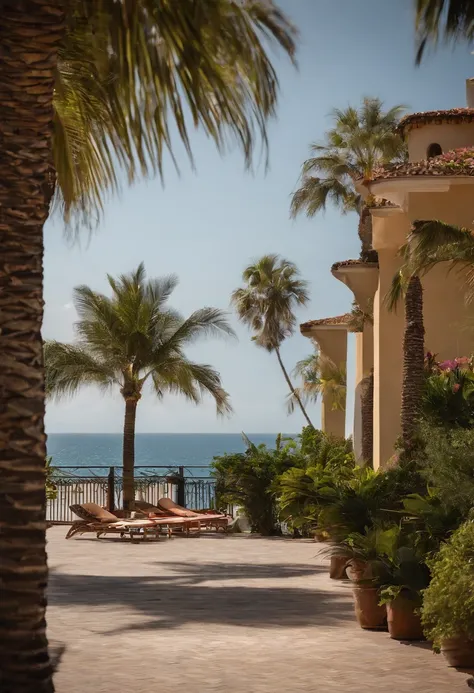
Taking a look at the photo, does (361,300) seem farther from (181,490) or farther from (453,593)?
(453,593)

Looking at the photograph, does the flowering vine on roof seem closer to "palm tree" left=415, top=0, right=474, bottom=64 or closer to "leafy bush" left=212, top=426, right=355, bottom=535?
"leafy bush" left=212, top=426, right=355, bottom=535

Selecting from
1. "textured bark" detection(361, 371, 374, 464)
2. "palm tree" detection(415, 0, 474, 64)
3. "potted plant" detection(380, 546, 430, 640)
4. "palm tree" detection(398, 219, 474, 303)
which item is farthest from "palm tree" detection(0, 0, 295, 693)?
"textured bark" detection(361, 371, 374, 464)

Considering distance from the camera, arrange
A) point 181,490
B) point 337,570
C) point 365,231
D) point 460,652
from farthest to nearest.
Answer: point 365,231
point 181,490
point 337,570
point 460,652

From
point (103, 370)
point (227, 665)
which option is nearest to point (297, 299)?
point (103, 370)

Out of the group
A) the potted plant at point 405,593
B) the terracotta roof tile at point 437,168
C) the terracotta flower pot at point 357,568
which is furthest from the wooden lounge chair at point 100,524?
the potted plant at point 405,593

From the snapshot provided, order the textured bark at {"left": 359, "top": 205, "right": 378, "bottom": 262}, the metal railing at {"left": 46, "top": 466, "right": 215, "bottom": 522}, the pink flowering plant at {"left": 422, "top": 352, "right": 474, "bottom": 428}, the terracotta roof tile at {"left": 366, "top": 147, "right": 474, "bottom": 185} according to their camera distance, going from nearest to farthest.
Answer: the pink flowering plant at {"left": 422, "top": 352, "right": 474, "bottom": 428} → the terracotta roof tile at {"left": 366, "top": 147, "right": 474, "bottom": 185} → the metal railing at {"left": 46, "top": 466, "right": 215, "bottom": 522} → the textured bark at {"left": 359, "top": 205, "right": 378, "bottom": 262}

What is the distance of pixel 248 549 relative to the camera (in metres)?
22.7

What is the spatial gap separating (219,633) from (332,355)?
25.2 meters

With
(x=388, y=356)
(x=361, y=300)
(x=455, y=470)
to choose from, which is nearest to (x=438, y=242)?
(x=455, y=470)

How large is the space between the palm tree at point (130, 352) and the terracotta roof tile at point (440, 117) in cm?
842

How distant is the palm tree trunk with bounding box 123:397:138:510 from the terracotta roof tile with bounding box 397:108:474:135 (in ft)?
36.4

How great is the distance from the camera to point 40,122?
7105 mm

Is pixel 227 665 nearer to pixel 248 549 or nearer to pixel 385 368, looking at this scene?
pixel 248 549

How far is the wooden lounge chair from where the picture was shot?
24.8 metres
